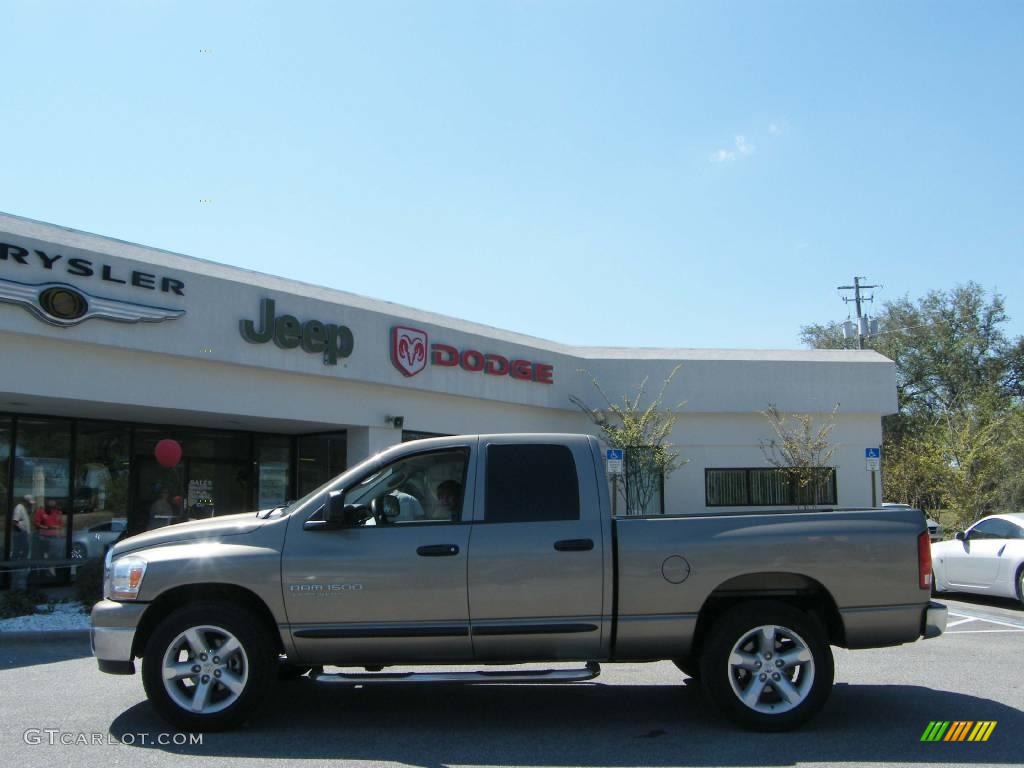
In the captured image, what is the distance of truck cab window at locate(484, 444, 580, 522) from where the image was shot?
6.28m

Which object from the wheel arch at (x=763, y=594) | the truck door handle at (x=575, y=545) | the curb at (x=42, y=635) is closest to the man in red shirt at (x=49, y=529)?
the curb at (x=42, y=635)

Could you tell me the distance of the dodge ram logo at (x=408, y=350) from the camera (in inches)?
720

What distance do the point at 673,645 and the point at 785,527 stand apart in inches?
43.5

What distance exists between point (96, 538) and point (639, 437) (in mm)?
11892

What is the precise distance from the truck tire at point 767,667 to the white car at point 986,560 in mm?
8237

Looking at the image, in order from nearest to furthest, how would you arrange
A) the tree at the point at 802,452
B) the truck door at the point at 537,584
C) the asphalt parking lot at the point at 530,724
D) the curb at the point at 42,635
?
the asphalt parking lot at the point at 530,724 < the truck door at the point at 537,584 < the curb at the point at 42,635 < the tree at the point at 802,452

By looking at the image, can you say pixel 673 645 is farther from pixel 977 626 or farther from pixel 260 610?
pixel 977 626

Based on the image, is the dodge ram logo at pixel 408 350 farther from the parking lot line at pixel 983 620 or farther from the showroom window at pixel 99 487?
the parking lot line at pixel 983 620

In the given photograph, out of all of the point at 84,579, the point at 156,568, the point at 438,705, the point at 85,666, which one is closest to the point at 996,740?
the point at 438,705

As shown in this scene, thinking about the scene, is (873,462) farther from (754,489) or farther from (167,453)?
(167,453)

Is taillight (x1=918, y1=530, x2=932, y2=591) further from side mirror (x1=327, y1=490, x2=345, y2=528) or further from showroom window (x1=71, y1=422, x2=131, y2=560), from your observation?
showroom window (x1=71, y1=422, x2=131, y2=560)

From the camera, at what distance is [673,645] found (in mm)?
6168

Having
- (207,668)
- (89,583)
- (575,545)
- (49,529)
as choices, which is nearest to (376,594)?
(207,668)

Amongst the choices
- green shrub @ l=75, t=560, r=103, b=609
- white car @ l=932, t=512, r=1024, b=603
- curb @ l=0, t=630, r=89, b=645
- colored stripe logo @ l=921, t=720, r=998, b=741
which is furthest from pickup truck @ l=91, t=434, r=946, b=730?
white car @ l=932, t=512, r=1024, b=603
